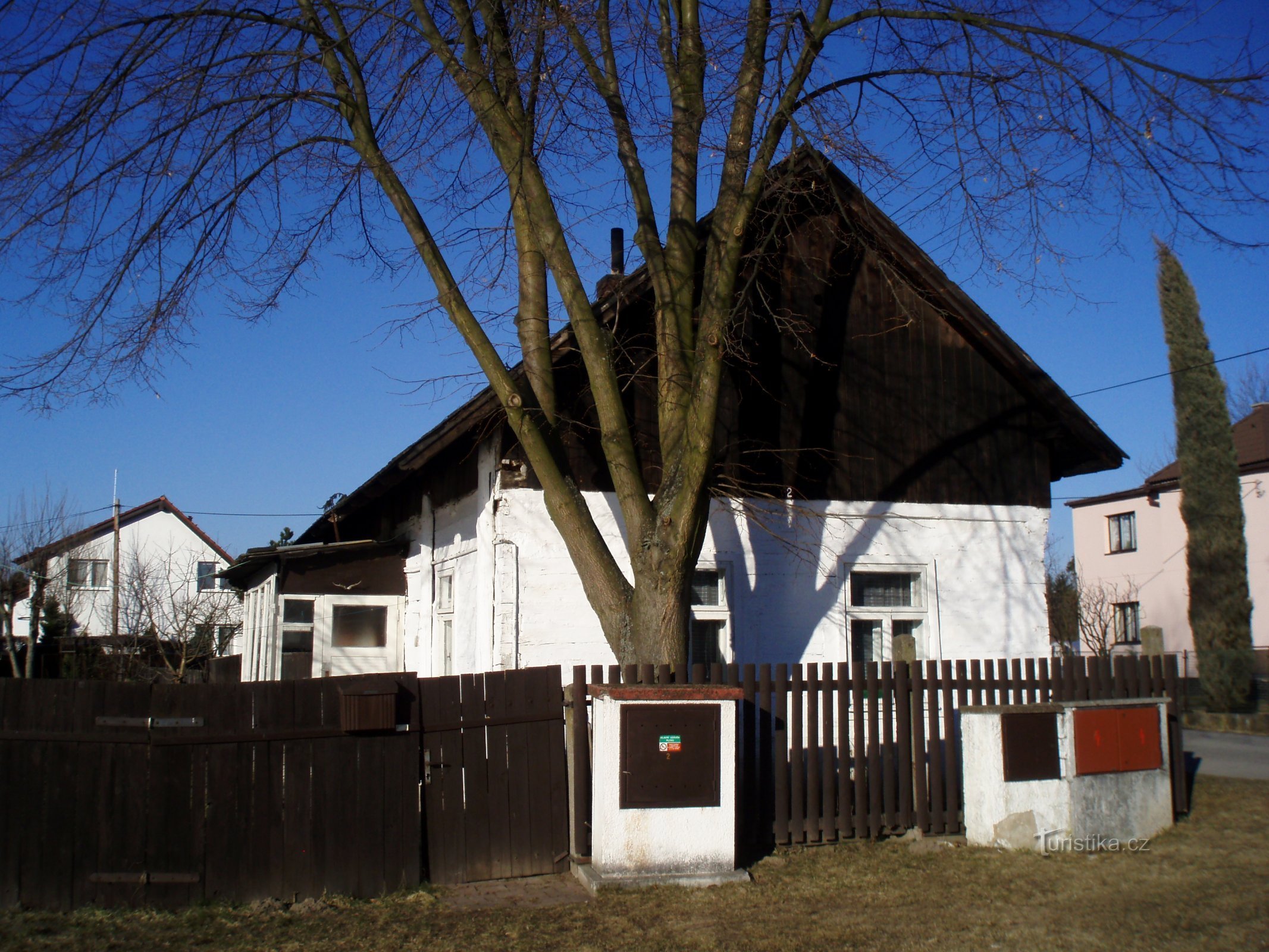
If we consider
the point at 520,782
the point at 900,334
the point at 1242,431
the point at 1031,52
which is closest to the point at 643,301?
the point at 900,334

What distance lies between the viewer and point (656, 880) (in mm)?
6957

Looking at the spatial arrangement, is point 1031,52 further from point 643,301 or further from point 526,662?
point 526,662

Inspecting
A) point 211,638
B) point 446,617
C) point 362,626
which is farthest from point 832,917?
point 211,638

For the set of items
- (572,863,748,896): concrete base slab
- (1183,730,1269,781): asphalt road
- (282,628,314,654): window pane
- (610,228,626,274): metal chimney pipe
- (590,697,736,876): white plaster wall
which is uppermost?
(610,228,626,274): metal chimney pipe

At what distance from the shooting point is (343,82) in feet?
28.5

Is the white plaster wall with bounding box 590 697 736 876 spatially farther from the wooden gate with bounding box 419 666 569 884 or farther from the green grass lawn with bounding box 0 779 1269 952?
the wooden gate with bounding box 419 666 569 884

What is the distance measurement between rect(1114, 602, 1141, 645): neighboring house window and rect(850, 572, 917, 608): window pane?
84.3 ft

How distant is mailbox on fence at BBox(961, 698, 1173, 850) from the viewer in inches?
307

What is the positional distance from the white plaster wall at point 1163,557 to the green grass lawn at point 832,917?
2538cm

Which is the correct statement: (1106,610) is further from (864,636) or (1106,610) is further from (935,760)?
(935,760)

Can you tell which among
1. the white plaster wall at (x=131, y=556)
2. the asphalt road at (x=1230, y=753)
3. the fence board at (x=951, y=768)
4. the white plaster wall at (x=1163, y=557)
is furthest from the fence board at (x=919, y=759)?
the white plaster wall at (x=131, y=556)

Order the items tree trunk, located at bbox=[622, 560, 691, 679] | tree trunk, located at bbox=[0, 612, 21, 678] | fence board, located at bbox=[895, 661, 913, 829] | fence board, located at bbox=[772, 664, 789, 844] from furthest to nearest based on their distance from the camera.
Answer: tree trunk, located at bbox=[0, 612, 21, 678]
fence board, located at bbox=[895, 661, 913, 829]
fence board, located at bbox=[772, 664, 789, 844]
tree trunk, located at bbox=[622, 560, 691, 679]

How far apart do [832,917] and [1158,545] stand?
103 ft

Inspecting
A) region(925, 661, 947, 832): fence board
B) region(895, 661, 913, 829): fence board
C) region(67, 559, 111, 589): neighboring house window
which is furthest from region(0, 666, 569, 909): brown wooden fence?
region(67, 559, 111, 589): neighboring house window
